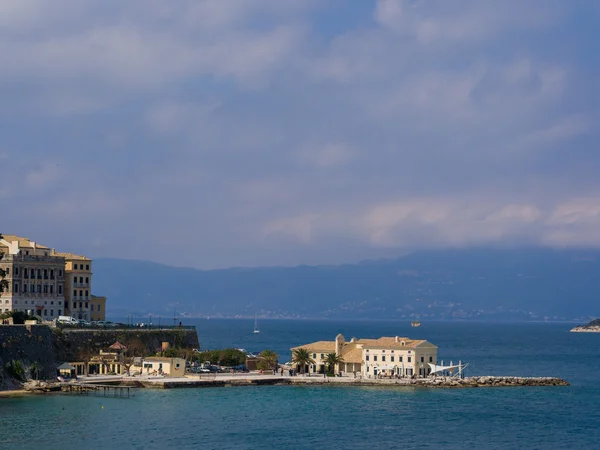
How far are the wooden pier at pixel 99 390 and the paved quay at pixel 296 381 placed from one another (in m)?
3.04

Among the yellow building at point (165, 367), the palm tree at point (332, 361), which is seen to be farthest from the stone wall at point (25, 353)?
the palm tree at point (332, 361)

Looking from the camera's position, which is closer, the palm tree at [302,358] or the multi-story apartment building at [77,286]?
the palm tree at [302,358]

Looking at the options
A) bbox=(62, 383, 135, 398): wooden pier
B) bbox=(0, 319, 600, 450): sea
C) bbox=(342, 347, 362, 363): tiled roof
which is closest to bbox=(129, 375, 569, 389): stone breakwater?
bbox=(0, 319, 600, 450): sea

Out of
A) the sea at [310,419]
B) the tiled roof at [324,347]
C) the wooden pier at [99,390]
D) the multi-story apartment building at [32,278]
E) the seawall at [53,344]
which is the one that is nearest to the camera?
the sea at [310,419]

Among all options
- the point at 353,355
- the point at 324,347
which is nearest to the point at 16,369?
the point at 324,347

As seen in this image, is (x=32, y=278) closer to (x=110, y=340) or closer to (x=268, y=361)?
(x=110, y=340)

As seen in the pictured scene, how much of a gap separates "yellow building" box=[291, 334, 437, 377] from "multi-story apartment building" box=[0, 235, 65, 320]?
32.0 m

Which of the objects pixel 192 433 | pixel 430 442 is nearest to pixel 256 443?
pixel 192 433

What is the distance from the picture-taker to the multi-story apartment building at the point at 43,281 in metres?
112

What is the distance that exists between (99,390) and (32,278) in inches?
1029

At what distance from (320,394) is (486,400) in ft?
49.4

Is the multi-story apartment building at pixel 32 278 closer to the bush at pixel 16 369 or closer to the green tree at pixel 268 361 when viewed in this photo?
the bush at pixel 16 369


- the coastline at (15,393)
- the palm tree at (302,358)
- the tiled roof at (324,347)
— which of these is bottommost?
the coastline at (15,393)

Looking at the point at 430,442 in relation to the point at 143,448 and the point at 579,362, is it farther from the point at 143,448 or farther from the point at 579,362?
the point at 579,362
